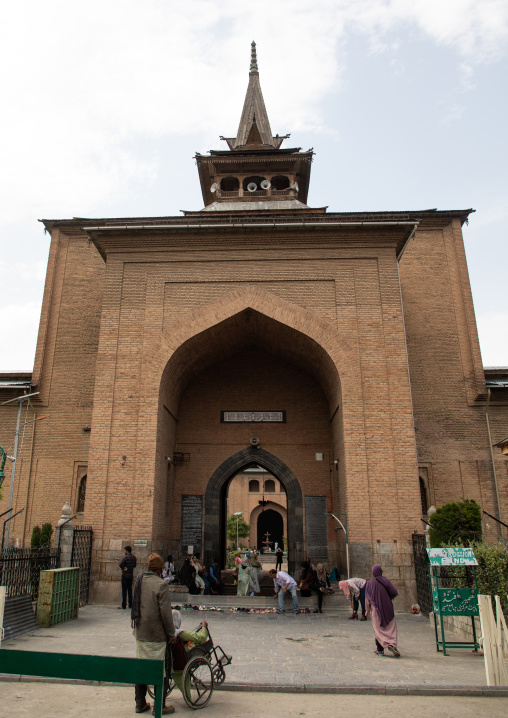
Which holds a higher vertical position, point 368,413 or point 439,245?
point 439,245

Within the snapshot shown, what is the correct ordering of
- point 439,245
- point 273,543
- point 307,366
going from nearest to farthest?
1. point 307,366
2. point 439,245
3. point 273,543

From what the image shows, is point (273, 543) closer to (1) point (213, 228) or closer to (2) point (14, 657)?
(1) point (213, 228)

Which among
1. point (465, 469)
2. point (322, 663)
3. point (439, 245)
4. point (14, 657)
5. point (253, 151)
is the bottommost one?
point (322, 663)

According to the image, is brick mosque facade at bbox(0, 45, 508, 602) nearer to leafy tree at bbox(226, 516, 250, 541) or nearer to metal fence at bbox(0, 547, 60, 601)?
metal fence at bbox(0, 547, 60, 601)

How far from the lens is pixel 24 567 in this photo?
31.1 feet

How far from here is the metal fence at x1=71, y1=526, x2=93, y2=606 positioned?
11.3 meters

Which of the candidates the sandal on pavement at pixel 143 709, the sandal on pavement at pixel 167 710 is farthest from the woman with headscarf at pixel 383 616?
the sandal on pavement at pixel 143 709

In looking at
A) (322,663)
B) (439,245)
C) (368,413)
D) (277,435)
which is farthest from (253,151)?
(322,663)

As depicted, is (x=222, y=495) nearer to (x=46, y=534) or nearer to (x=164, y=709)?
(x=46, y=534)

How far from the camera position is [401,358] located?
1316 cm

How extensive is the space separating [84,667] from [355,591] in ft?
26.2

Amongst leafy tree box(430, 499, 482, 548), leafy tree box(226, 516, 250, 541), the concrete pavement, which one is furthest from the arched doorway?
the concrete pavement

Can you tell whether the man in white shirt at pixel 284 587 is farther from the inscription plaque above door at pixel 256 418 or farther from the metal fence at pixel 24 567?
the inscription plaque above door at pixel 256 418

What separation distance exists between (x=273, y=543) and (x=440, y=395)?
A: 87.6 feet
